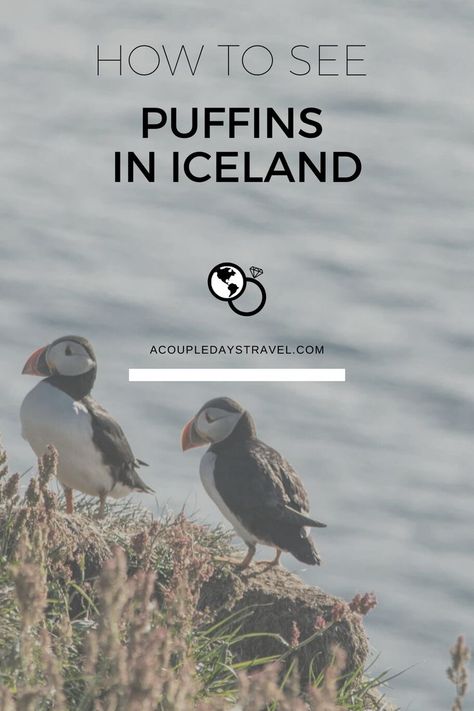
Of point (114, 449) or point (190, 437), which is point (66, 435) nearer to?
point (114, 449)

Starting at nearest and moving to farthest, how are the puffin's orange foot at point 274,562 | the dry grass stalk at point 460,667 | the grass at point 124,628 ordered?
the grass at point 124,628, the dry grass stalk at point 460,667, the puffin's orange foot at point 274,562

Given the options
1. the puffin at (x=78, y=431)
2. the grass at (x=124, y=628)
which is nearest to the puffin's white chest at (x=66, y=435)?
the puffin at (x=78, y=431)

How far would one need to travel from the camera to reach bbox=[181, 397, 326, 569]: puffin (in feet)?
30.8

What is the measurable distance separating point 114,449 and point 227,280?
5.98 metres

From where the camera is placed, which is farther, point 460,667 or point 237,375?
point 237,375

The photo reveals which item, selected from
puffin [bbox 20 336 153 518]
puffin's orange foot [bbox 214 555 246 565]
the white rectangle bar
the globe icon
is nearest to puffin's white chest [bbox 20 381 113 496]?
puffin [bbox 20 336 153 518]

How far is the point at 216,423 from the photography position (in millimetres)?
10078

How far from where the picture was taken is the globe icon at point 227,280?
1552cm

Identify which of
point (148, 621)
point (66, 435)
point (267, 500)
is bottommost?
point (148, 621)

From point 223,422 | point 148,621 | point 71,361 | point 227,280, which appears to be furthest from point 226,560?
point 227,280

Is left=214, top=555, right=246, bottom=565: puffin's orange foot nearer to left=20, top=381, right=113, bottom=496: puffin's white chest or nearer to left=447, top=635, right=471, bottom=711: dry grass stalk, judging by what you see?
left=20, top=381, right=113, bottom=496: puffin's white chest

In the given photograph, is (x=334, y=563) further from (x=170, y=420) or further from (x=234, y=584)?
(x=234, y=584)

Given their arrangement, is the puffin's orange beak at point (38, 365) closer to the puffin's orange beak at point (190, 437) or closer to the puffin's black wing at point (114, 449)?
the puffin's black wing at point (114, 449)

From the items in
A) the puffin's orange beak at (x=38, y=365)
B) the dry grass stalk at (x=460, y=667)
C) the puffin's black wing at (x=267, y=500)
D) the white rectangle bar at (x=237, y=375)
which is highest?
the white rectangle bar at (x=237, y=375)
